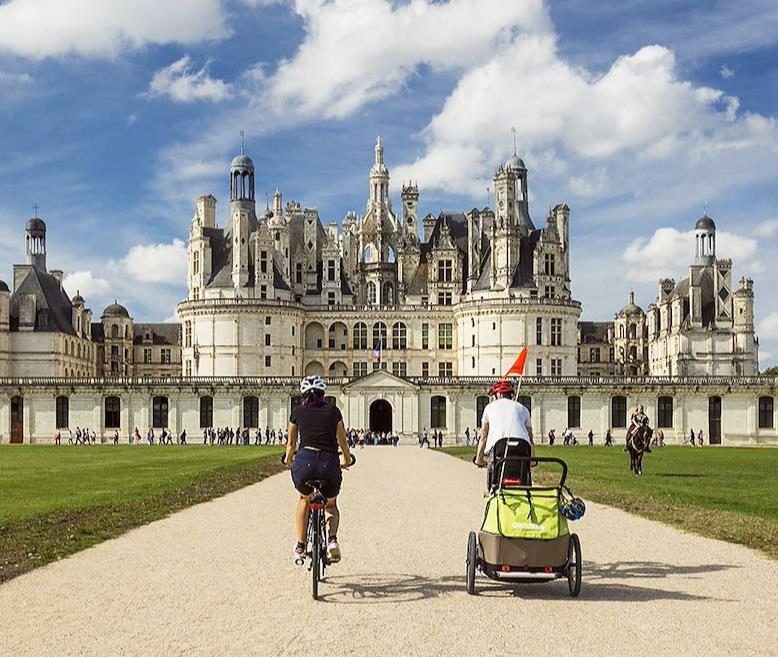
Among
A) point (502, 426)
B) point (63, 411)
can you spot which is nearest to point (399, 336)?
point (63, 411)

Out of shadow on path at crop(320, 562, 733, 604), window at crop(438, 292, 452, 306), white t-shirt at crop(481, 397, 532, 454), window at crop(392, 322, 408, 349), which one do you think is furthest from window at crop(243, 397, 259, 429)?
white t-shirt at crop(481, 397, 532, 454)

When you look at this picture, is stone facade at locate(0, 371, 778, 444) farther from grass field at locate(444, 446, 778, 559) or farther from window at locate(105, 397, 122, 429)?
grass field at locate(444, 446, 778, 559)

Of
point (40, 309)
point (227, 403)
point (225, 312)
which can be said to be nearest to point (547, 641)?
point (227, 403)

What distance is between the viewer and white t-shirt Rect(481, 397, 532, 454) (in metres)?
13.8

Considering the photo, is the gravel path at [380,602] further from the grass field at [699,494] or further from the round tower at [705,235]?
the round tower at [705,235]

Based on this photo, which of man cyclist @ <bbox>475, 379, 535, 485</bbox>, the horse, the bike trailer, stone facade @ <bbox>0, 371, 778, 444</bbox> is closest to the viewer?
the bike trailer

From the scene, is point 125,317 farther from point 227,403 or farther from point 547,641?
point 547,641

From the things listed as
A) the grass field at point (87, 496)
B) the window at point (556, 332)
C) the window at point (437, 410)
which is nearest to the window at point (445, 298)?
the window at point (556, 332)

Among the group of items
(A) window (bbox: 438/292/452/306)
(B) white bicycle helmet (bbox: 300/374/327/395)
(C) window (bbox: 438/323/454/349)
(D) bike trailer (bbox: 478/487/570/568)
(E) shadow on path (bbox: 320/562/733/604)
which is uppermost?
(A) window (bbox: 438/292/452/306)

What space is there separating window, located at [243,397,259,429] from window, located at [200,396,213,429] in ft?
9.26

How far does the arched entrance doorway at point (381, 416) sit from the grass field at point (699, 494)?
145ft

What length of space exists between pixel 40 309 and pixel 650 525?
93.6 m

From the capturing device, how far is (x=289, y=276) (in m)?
103

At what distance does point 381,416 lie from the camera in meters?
90.6
